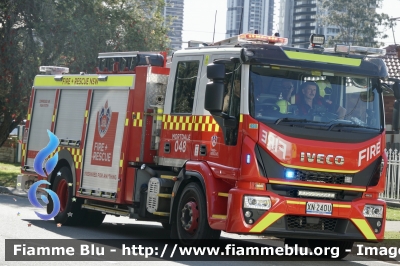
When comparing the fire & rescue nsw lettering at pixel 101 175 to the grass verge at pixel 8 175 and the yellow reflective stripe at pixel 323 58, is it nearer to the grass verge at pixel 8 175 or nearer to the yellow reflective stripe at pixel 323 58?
the yellow reflective stripe at pixel 323 58

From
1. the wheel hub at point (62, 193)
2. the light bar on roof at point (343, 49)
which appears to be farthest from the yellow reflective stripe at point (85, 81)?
the light bar on roof at point (343, 49)

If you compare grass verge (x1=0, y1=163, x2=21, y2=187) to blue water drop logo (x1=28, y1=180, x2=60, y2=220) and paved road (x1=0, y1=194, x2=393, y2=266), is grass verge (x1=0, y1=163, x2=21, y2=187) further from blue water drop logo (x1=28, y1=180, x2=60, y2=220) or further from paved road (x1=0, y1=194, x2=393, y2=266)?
blue water drop logo (x1=28, y1=180, x2=60, y2=220)

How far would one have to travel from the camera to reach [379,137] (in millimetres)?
11828

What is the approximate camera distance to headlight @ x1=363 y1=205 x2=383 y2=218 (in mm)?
11617

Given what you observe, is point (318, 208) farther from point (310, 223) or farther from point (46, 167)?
point (46, 167)

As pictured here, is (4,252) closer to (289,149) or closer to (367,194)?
(289,149)

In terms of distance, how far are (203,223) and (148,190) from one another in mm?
1587

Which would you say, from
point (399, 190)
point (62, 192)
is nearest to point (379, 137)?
point (62, 192)

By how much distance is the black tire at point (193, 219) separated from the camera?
38.3 ft

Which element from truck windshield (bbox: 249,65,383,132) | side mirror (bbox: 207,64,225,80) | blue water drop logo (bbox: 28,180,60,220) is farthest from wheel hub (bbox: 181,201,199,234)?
blue water drop logo (bbox: 28,180,60,220)

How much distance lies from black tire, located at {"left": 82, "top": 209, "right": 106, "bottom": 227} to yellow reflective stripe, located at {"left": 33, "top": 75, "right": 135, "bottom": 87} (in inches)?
89.4

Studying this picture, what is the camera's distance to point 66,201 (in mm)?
15484

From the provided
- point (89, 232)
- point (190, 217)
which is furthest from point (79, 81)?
point (190, 217)

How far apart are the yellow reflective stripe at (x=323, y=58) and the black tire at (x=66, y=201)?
5406mm
